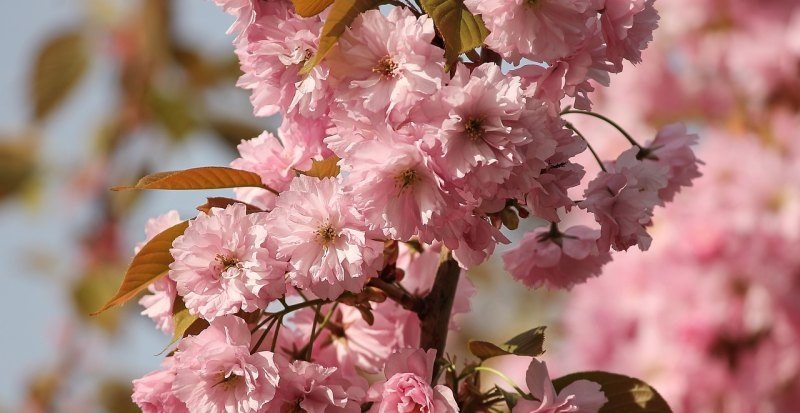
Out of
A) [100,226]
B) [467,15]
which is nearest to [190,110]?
[100,226]

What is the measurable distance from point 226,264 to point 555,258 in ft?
1.02

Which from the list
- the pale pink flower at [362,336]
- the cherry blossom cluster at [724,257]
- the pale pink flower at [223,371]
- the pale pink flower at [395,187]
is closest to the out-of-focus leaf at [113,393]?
the cherry blossom cluster at [724,257]

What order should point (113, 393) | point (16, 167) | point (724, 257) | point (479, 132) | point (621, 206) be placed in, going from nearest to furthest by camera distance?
point (479, 132) < point (621, 206) < point (113, 393) < point (724, 257) < point (16, 167)

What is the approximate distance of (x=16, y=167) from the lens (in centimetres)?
273

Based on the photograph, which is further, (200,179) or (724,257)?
(724,257)

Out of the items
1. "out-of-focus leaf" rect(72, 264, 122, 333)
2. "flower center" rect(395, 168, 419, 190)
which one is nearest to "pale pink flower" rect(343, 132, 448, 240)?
"flower center" rect(395, 168, 419, 190)

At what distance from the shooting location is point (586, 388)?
2.76ft

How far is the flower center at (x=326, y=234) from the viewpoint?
0.75m

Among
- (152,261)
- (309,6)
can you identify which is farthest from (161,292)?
(309,6)

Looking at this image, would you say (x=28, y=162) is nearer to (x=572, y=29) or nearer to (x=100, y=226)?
(x=100, y=226)

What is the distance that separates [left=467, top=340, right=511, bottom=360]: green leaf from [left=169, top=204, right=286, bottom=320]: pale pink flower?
173 millimetres

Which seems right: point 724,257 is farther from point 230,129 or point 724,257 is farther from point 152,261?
point 152,261

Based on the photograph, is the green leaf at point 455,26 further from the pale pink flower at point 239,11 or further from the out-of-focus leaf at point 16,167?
the out-of-focus leaf at point 16,167

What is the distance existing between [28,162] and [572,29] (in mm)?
2289
